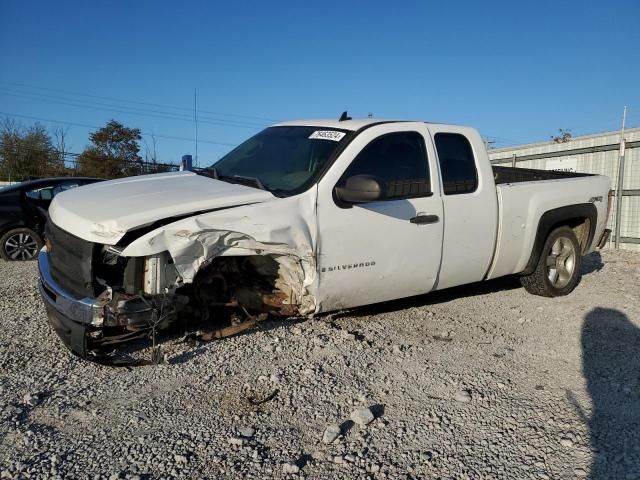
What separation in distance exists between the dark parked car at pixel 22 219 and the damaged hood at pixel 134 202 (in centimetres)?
486

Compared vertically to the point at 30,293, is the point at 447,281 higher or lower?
higher

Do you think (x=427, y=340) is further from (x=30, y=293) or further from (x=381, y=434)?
(x=30, y=293)

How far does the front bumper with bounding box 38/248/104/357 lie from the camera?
3260 millimetres

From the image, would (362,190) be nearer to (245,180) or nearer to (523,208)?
→ (245,180)

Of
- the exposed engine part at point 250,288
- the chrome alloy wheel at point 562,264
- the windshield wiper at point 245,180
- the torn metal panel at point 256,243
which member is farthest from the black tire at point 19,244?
the chrome alloy wheel at point 562,264

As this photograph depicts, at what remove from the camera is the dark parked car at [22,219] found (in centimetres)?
811

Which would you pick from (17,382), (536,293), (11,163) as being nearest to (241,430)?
(17,382)

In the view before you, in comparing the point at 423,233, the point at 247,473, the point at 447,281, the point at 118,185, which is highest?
the point at 118,185

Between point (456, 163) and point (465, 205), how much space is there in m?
0.45

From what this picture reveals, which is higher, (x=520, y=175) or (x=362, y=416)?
(x=520, y=175)

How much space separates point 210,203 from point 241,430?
1.53 metres

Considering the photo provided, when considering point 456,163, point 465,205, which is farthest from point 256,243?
point 456,163

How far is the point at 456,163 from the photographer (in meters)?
4.89

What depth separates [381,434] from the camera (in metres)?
2.84
